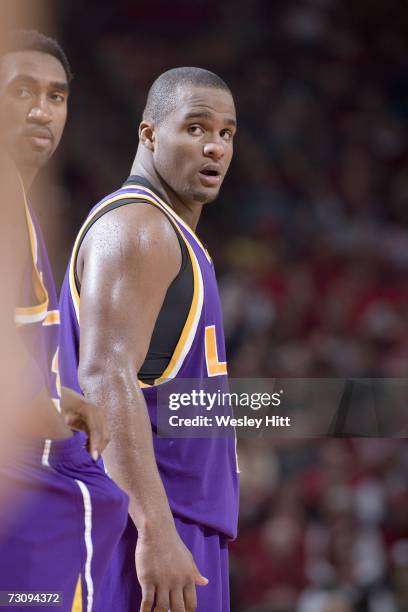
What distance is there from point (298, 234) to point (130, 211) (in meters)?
4.76

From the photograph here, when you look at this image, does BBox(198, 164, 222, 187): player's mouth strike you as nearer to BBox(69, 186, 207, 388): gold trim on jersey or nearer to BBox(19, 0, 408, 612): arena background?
BBox(69, 186, 207, 388): gold trim on jersey

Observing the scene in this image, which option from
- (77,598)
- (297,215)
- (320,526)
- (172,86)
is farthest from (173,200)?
(297,215)

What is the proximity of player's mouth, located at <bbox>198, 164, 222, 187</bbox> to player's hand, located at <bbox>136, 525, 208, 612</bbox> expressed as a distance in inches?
38.9

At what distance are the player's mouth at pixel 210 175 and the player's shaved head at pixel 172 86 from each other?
0.64 ft

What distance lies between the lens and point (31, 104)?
7.99 ft

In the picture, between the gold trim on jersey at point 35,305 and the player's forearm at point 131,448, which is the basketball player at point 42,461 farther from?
the player's forearm at point 131,448

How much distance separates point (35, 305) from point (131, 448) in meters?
0.62

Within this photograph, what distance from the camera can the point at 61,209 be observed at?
6.84 m

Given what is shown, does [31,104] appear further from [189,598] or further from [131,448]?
[189,598]

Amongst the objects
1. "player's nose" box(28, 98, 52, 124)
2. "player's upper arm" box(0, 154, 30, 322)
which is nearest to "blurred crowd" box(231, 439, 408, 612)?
"player's nose" box(28, 98, 52, 124)

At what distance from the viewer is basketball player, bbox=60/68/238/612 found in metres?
2.65

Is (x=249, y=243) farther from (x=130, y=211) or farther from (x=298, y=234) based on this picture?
(x=130, y=211)

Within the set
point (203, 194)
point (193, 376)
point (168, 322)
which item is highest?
point (203, 194)

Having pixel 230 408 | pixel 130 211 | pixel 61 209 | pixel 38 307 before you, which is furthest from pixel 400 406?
pixel 61 209
